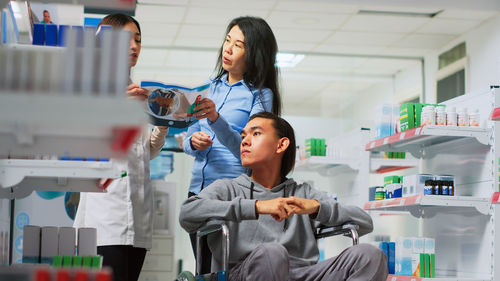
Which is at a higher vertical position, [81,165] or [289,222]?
[81,165]

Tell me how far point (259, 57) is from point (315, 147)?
265 cm

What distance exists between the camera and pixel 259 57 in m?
2.77

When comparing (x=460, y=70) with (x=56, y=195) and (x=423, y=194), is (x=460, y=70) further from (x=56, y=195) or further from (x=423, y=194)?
(x=56, y=195)

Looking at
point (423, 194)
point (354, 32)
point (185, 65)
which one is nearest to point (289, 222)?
point (423, 194)

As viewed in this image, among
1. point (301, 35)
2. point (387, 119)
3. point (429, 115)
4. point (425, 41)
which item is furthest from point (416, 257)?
point (425, 41)

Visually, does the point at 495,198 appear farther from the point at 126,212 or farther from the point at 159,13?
the point at 159,13

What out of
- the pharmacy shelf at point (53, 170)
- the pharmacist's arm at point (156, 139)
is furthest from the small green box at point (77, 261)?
the pharmacist's arm at point (156, 139)

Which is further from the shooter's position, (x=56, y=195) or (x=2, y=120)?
(x=56, y=195)

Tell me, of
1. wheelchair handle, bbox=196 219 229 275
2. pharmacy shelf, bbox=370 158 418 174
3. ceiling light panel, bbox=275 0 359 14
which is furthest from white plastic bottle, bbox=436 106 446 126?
ceiling light panel, bbox=275 0 359 14

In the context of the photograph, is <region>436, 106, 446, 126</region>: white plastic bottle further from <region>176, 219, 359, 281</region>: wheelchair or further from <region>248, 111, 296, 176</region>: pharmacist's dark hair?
<region>176, 219, 359, 281</region>: wheelchair

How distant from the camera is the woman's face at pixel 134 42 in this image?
273cm

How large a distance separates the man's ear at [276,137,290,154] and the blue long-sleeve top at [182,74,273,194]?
0.16m

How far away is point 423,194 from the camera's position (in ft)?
12.2

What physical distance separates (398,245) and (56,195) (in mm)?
2508
